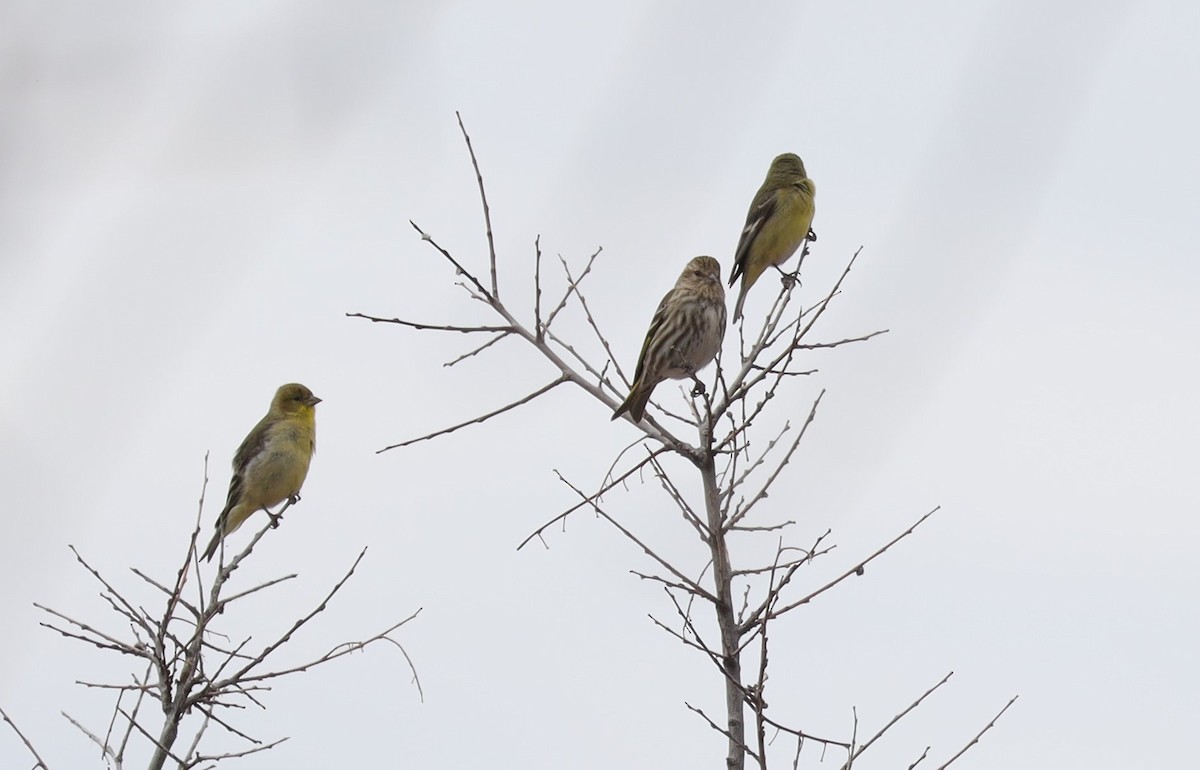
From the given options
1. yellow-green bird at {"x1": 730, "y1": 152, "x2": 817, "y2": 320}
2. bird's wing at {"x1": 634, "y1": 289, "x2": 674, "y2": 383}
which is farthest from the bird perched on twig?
yellow-green bird at {"x1": 730, "y1": 152, "x2": 817, "y2": 320}

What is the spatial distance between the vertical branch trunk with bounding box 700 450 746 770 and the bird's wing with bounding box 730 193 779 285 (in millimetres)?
5488

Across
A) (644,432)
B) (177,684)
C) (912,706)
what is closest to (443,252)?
(644,432)

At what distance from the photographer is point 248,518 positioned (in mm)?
10398

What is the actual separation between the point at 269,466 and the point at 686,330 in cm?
370

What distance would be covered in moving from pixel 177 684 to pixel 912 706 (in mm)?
2984

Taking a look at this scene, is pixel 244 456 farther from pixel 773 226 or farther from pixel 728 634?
pixel 728 634

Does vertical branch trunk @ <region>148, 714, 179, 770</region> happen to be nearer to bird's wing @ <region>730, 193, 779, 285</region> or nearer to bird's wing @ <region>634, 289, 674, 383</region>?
bird's wing @ <region>634, 289, 674, 383</region>

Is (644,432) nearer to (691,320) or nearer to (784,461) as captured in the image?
(784,461)

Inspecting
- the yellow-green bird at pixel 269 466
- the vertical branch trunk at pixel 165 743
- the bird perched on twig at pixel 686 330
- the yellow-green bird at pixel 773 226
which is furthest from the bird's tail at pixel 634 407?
the yellow-green bird at pixel 269 466

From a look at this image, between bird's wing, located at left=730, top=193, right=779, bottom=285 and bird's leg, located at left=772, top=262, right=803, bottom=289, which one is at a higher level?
bird's wing, located at left=730, top=193, right=779, bottom=285

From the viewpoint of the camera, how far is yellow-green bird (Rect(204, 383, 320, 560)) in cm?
1026

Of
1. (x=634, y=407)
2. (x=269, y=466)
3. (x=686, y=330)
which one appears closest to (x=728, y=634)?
(x=634, y=407)

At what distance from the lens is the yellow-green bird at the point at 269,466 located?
33.7 feet

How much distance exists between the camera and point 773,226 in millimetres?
10977
